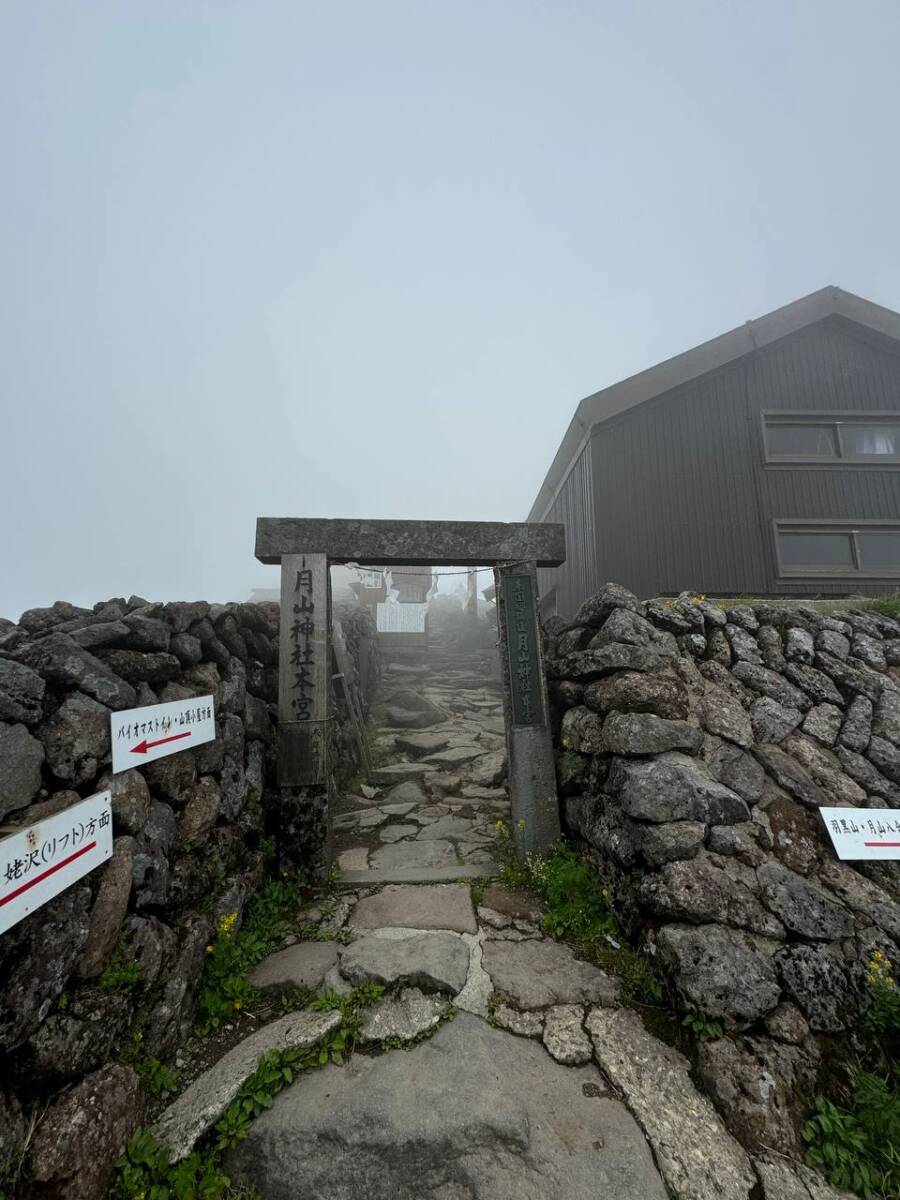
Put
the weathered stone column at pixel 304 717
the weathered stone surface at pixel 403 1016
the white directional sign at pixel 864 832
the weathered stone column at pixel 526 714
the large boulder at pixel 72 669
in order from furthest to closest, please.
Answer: the weathered stone column at pixel 526 714 → the weathered stone column at pixel 304 717 → the white directional sign at pixel 864 832 → the weathered stone surface at pixel 403 1016 → the large boulder at pixel 72 669

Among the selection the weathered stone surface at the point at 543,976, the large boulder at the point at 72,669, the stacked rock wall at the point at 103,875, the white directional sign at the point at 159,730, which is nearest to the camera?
the stacked rock wall at the point at 103,875

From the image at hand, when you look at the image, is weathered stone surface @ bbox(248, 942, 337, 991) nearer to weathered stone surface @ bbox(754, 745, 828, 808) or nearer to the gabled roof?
weathered stone surface @ bbox(754, 745, 828, 808)

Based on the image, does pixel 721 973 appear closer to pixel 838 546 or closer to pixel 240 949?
pixel 240 949

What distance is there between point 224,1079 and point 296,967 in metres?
1.03

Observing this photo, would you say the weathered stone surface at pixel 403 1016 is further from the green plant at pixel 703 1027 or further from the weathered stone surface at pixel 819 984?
the weathered stone surface at pixel 819 984

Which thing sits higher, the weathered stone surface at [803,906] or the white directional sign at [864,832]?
the white directional sign at [864,832]

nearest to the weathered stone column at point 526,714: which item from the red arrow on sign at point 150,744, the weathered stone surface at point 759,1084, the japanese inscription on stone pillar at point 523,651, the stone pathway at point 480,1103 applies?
the japanese inscription on stone pillar at point 523,651

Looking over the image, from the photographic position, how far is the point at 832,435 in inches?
441

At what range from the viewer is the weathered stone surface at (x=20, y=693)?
8.89 ft

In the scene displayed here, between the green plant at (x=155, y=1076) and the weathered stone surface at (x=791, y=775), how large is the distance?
5.37 meters

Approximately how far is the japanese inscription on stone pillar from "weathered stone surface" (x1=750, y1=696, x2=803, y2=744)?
2324 millimetres

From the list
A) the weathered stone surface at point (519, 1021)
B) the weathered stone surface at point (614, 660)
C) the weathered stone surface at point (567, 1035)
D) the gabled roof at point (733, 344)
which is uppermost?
the gabled roof at point (733, 344)

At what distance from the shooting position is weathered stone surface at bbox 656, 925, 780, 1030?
136 inches

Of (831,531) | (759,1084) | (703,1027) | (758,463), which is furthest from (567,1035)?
(831,531)
